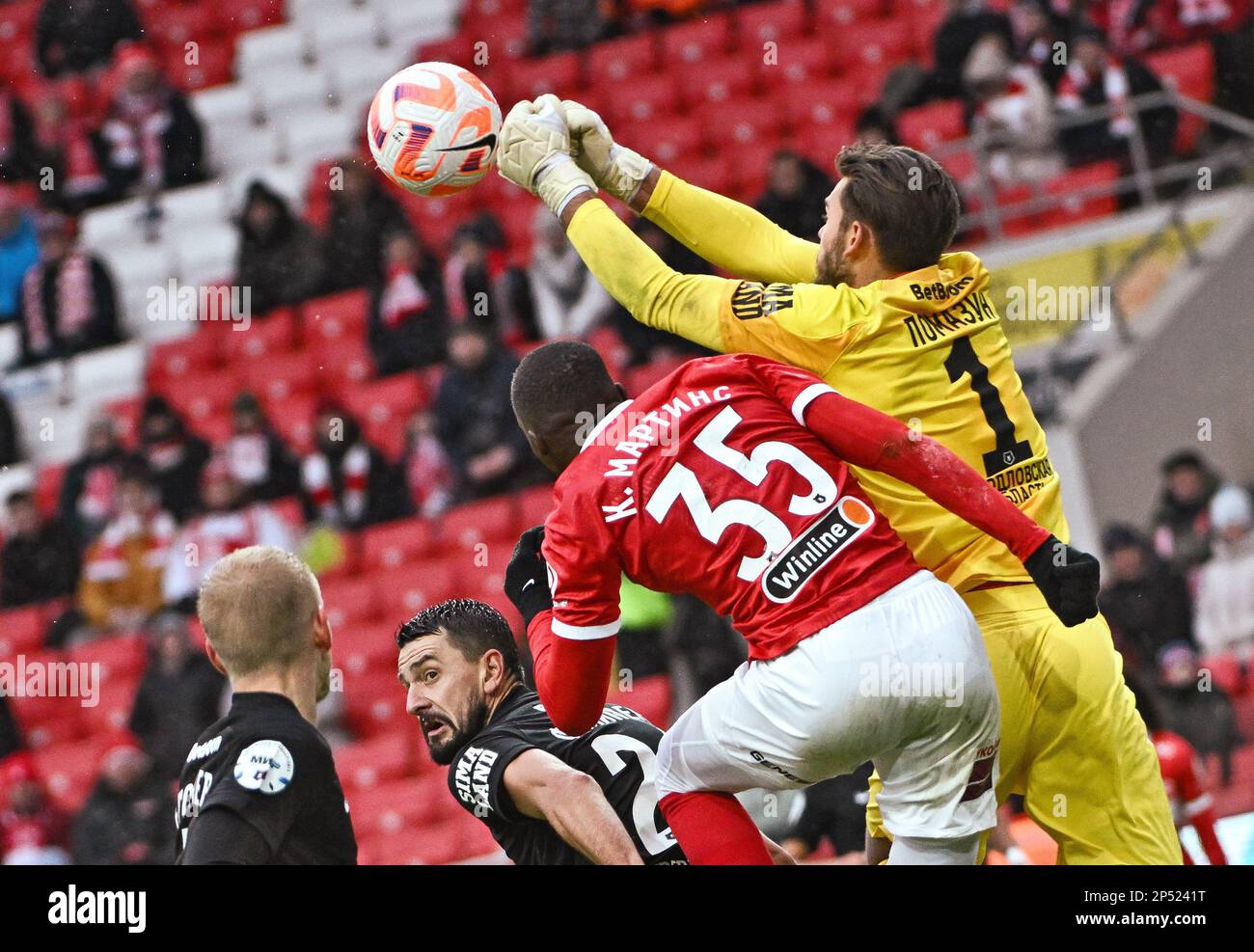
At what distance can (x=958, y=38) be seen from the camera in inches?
337

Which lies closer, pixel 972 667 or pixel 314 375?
pixel 972 667

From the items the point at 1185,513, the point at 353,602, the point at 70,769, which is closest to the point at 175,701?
the point at 70,769

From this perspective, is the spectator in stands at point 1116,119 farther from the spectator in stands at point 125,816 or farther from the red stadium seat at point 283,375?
the spectator in stands at point 125,816

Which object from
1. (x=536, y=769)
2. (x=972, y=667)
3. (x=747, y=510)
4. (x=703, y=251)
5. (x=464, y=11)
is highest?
(x=464, y=11)

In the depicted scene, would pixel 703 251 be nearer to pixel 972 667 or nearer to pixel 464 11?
pixel 972 667

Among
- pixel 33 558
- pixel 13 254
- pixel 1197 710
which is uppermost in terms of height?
pixel 13 254

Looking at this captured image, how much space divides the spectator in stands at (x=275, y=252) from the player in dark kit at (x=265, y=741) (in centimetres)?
534

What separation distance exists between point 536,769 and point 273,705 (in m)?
0.57

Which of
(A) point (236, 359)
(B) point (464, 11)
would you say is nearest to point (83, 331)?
(A) point (236, 359)

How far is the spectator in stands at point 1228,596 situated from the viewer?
7289mm

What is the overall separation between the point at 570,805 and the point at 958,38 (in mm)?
5796

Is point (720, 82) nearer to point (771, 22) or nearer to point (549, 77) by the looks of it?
point (771, 22)

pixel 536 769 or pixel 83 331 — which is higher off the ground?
pixel 83 331
